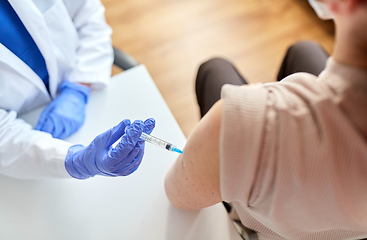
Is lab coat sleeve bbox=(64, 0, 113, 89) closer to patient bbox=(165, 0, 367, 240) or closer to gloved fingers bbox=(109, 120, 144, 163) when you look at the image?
gloved fingers bbox=(109, 120, 144, 163)

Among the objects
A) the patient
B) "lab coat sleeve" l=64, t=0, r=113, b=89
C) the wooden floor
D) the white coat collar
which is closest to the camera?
the patient

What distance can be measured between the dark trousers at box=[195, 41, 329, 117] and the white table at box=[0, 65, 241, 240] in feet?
0.80

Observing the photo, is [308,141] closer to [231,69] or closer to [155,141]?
[155,141]

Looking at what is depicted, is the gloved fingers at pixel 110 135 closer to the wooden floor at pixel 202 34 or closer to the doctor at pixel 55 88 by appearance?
the doctor at pixel 55 88

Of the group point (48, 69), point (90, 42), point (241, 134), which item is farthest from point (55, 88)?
point (241, 134)

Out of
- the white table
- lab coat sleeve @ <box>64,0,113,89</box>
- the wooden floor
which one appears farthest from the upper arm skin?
the wooden floor

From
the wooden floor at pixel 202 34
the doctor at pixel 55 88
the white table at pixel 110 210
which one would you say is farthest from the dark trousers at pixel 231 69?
the wooden floor at pixel 202 34

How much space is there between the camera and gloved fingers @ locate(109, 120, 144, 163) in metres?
0.65

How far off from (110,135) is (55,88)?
37 centimetres

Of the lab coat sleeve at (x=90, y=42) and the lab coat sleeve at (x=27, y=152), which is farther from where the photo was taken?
the lab coat sleeve at (x=90, y=42)

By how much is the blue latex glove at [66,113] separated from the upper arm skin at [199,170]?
349mm

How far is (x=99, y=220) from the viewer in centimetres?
70

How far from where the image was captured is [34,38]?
796 mm

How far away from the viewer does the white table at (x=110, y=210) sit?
687 mm
